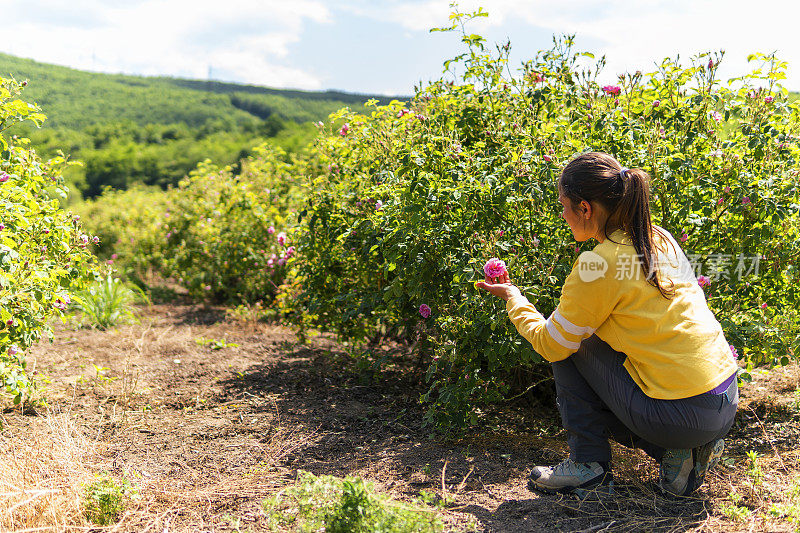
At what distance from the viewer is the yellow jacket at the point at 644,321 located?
6.74 ft

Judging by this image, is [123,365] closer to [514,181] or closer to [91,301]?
[91,301]

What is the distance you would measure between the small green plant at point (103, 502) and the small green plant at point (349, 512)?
0.56 metres

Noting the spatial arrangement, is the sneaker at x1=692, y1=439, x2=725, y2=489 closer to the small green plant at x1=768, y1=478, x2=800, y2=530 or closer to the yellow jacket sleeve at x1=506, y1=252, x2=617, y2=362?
the small green plant at x1=768, y1=478, x2=800, y2=530

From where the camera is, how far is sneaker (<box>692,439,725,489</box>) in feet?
7.42

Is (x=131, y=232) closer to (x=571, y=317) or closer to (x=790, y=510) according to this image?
(x=571, y=317)

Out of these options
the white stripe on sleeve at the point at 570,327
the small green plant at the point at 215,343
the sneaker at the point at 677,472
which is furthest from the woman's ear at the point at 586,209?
the small green plant at the point at 215,343

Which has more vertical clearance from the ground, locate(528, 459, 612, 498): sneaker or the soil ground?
locate(528, 459, 612, 498): sneaker

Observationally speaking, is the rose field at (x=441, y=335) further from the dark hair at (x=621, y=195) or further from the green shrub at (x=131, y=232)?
the green shrub at (x=131, y=232)

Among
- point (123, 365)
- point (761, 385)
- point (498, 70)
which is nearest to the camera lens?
point (498, 70)

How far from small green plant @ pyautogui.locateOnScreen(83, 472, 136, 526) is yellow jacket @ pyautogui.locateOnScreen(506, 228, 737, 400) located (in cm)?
161

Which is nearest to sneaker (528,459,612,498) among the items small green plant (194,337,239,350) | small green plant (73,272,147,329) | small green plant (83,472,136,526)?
small green plant (83,472,136,526)

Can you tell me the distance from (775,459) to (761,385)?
123 centimetres

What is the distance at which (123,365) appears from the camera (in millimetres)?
4316

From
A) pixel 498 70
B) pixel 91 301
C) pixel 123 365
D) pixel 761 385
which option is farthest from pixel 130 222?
pixel 761 385
